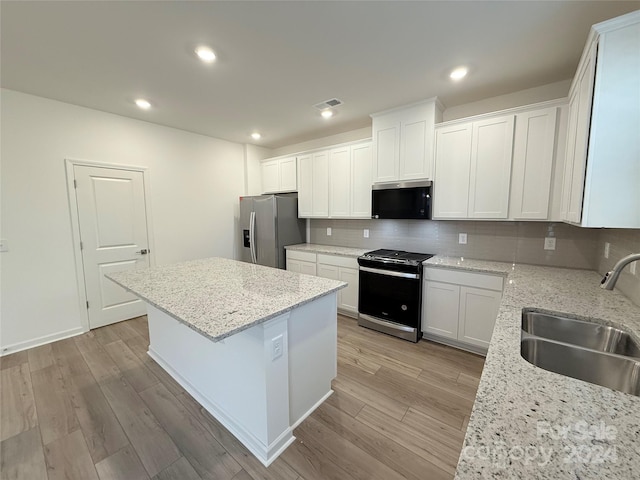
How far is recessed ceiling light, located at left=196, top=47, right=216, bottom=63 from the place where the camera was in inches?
78.7

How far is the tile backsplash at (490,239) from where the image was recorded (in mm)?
2510

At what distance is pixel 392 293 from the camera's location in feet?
9.82

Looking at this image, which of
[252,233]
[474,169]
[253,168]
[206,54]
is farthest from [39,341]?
[474,169]

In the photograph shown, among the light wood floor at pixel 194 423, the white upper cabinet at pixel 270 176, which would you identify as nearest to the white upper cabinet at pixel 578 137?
the light wood floor at pixel 194 423

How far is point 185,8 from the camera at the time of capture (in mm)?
1616

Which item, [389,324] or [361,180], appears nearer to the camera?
[389,324]

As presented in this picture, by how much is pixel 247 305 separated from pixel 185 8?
6.11ft

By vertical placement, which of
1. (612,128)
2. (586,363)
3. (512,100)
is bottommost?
(586,363)

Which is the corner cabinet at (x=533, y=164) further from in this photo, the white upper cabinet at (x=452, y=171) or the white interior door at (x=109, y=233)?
the white interior door at (x=109, y=233)

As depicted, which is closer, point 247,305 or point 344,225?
point 247,305

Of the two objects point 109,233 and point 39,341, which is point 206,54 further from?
point 39,341

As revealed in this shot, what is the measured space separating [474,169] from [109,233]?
4397 mm

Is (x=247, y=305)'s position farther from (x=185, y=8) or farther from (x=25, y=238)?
(x=25, y=238)

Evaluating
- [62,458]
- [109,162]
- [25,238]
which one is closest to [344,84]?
[109,162]
